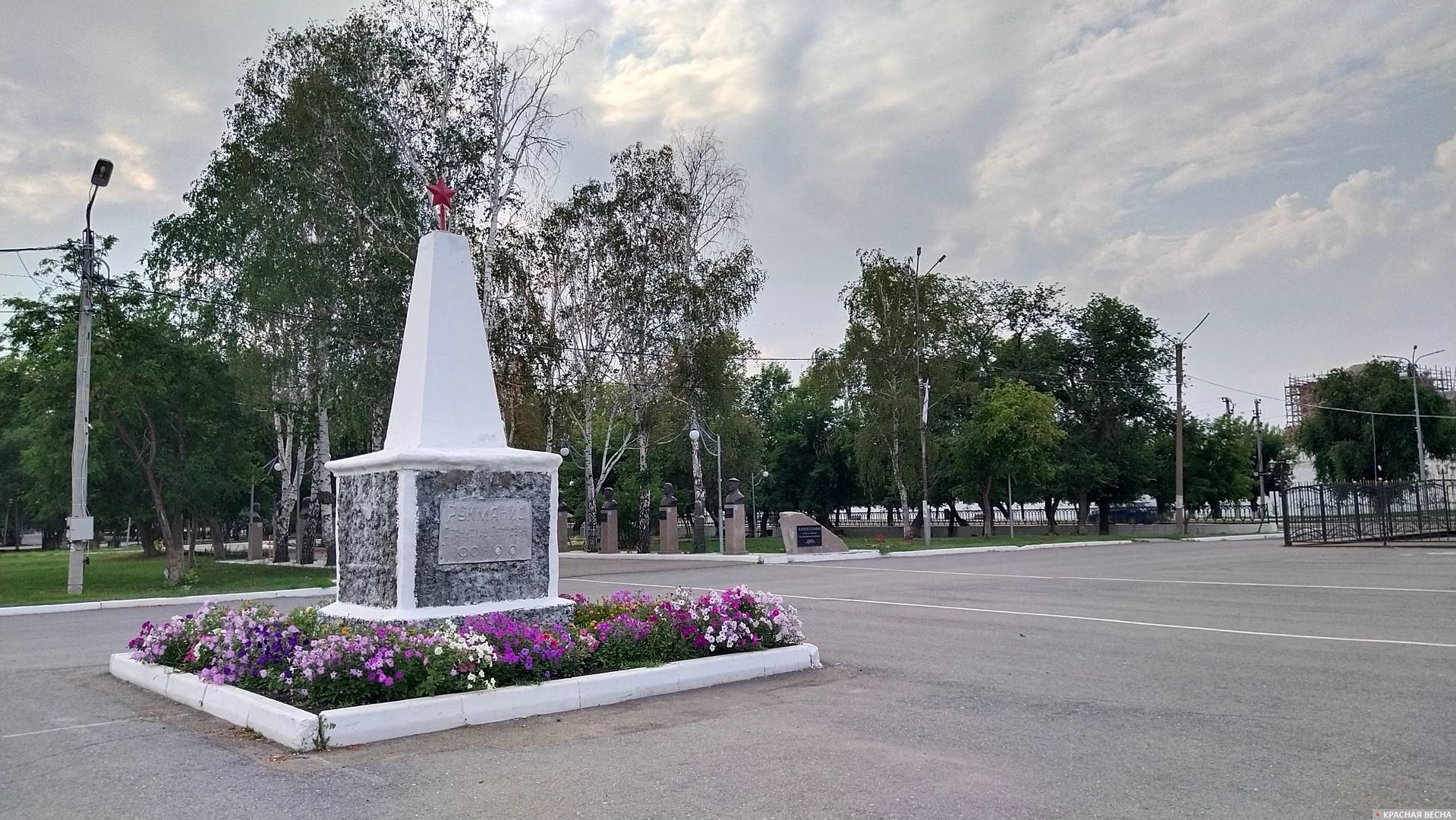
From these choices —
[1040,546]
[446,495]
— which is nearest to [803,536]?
[1040,546]

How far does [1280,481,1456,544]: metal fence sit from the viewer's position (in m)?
34.3

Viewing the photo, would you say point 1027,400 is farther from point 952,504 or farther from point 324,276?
point 324,276

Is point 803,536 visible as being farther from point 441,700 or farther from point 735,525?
point 441,700

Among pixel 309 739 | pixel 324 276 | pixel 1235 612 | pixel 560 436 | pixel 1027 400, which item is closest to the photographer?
pixel 309 739

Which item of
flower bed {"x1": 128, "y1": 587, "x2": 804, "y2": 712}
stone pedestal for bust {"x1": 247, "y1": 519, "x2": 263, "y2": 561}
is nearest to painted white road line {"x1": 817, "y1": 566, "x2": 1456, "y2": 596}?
flower bed {"x1": 128, "y1": 587, "x2": 804, "y2": 712}

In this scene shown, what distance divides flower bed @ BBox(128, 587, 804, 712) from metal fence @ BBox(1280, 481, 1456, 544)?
102 ft

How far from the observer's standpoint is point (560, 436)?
38469 mm

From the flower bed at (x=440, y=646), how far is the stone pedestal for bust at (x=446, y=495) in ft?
1.43

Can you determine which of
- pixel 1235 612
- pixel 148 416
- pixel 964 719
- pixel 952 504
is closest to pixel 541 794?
pixel 964 719

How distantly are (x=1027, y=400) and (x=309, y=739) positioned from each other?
43340 millimetres

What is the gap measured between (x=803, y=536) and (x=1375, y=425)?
4516 centimetres

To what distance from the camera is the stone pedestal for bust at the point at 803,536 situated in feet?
104

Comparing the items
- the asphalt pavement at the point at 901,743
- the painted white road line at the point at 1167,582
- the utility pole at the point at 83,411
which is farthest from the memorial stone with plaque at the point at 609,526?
the asphalt pavement at the point at 901,743

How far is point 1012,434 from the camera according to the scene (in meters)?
45.4
